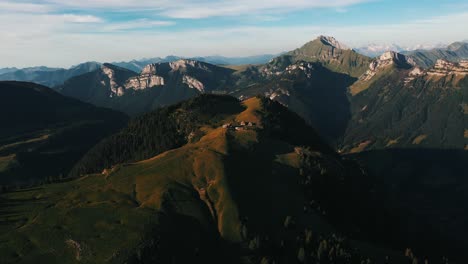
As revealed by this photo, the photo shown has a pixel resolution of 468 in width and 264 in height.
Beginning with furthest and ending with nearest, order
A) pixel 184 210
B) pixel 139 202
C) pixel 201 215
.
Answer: pixel 139 202 < pixel 184 210 < pixel 201 215

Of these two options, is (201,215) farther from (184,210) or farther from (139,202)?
(139,202)

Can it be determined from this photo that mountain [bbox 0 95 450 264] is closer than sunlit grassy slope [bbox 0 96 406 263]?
No

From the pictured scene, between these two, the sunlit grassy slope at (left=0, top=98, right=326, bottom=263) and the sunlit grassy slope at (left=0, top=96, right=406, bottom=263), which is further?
the sunlit grassy slope at (left=0, top=96, right=406, bottom=263)

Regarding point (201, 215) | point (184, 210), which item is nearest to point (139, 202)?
point (184, 210)

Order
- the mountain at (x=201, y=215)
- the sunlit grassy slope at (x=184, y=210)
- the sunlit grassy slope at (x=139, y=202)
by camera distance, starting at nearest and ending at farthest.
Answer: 1. the sunlit grassy slope at (x=139, y=202)
2. the sunlit grassy slope at (x=184, y=210)
3. the mountain at (x=201, y=215)

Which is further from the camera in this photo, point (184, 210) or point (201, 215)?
point (184, 210)

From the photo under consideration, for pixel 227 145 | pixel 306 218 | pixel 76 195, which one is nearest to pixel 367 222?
pixel 306 218

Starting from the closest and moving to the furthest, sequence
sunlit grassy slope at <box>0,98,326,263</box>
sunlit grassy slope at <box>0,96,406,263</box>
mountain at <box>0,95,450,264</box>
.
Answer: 1. sunlit grassy slope at <box>0,98,326,263</box>
2. sunlit grassy slope at <box>0,96,406,263</box>
3. mountain at <box>0,95,450,264</box>

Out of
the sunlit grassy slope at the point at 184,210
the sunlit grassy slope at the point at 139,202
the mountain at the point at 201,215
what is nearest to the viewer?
the sunlit grassy slope at the point at 139,202

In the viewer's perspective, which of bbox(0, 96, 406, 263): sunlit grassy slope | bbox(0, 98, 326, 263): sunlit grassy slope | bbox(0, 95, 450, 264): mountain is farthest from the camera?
bbox(0, 95, 450, 264): mountain
